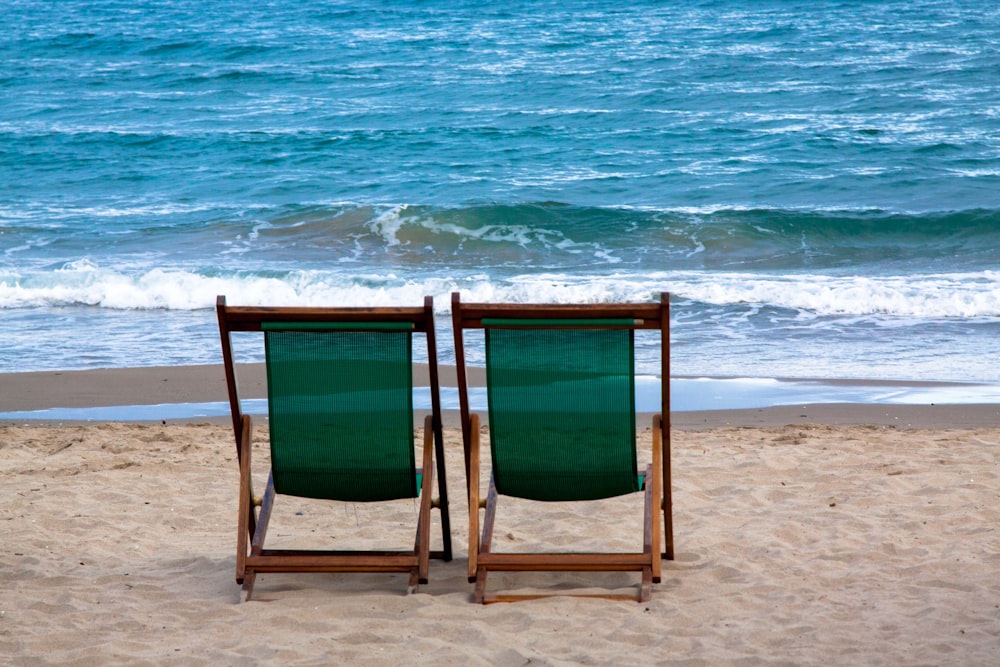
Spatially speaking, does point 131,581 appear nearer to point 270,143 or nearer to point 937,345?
point 937,345

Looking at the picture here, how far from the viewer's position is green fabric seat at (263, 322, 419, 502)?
3.64m

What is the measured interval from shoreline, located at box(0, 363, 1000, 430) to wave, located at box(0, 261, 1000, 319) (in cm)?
252

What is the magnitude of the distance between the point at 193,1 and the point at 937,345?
2595 centimetres

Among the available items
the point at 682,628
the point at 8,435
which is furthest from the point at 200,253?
the point at 682,628

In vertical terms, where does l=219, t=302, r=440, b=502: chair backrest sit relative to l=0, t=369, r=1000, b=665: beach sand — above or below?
above

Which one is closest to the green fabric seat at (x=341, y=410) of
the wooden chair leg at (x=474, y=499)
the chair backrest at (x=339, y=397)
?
the chair backrest at (x=339, y=397)

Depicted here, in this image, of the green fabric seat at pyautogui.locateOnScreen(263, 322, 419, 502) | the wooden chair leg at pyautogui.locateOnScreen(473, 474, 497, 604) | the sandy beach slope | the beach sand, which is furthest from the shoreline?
the green fabric seat at pyautogui.locateOnScreen(263, 322, 419, 502)

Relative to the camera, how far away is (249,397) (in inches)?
279

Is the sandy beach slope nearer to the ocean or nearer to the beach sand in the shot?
the beach sand

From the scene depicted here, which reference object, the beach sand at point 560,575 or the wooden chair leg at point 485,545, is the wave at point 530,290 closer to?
the beach sand at point 560,575

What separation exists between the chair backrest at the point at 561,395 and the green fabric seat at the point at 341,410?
0.84 ft

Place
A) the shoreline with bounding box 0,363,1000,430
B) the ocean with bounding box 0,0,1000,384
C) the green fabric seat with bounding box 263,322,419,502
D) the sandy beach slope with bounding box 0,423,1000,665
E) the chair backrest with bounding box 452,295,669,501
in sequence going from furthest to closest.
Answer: the ocean with bounding box 0,0,1000,384 → the shoreline with bounding box 0,363,1000,430 → the green fabric seat with bounding box 263,322,419,502 → the chair backrest with bounding box 452,295,669,501 → the sandy beach slope with bounding box 0,423,1000,665

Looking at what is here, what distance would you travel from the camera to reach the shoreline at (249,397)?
247 inches

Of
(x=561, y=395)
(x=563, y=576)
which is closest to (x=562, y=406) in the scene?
(x=561, y=395)
